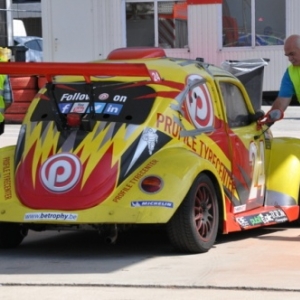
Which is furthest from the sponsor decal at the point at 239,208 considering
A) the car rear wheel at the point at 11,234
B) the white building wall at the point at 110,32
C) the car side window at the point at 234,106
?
the white building wall at the point at 110,32

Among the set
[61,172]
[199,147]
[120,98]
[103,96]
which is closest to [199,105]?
[199,147]

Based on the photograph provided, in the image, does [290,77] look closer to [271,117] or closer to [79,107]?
[271,117]

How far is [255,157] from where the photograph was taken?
10.2 m

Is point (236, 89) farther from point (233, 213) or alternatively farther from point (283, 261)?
point (283, 261)

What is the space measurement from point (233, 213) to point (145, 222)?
1385mm

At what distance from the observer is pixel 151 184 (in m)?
8.65

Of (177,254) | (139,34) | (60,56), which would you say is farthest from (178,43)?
(177,254)

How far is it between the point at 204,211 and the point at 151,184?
0.66 metres

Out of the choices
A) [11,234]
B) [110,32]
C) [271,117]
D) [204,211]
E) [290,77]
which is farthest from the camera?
[110,32]

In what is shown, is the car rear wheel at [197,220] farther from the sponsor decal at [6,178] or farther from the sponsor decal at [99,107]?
the sponsor decal at [6,178]

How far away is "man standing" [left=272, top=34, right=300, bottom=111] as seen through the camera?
36.0ft

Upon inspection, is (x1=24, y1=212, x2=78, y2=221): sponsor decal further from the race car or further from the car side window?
the car side window

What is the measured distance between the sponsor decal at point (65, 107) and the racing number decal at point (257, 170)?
6.12 feet

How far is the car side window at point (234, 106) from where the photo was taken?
10.0m
